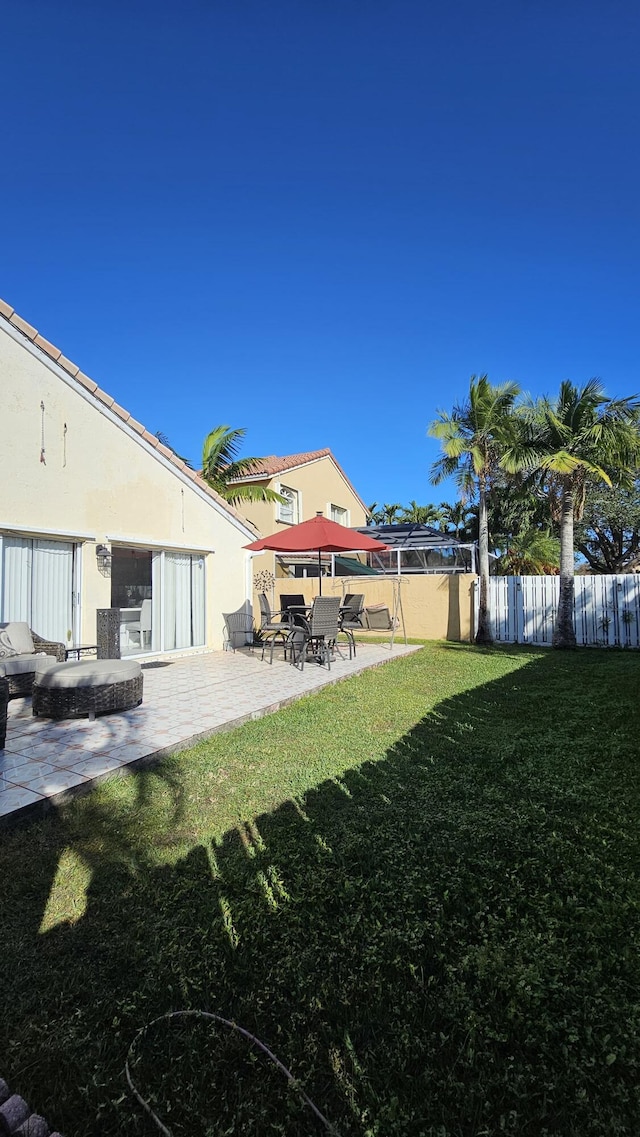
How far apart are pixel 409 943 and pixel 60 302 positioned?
18298 millimetres

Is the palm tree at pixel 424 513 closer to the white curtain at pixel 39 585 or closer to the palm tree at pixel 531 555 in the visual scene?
the palm tree at pixel 531 555

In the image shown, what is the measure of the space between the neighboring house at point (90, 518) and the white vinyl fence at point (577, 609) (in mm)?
9040

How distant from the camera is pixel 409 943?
103 inches

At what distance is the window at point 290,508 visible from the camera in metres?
23.8

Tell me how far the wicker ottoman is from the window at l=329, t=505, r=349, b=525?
2193 cm

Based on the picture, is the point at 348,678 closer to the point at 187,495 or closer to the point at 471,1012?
the point at 187,495

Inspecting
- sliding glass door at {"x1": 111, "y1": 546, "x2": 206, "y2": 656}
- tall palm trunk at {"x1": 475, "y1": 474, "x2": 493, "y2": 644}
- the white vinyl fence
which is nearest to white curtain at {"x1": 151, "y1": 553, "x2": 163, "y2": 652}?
sliding glass door at {"x1": 111, "y1": 546, "x2": 206, "y2": 656}

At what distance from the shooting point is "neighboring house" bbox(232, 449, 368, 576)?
2270cm

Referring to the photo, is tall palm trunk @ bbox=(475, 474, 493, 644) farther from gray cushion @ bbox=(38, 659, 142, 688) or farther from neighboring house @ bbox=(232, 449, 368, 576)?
gray cushion @ bbox=(38, 659, 142, 688)

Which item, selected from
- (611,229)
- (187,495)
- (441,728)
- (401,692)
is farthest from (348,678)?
(611,229)

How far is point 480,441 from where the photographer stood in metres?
14.8

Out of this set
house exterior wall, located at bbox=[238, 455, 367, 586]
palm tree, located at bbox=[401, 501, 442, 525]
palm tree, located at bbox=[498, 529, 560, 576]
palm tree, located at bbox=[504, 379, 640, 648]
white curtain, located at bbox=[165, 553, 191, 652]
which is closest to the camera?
white curtain, located at bbox=[165, 553, 191, 652]

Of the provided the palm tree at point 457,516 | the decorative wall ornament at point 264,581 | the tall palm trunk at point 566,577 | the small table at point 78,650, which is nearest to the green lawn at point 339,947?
the small table at point 78,650

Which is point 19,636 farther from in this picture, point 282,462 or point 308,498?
point 308,498
